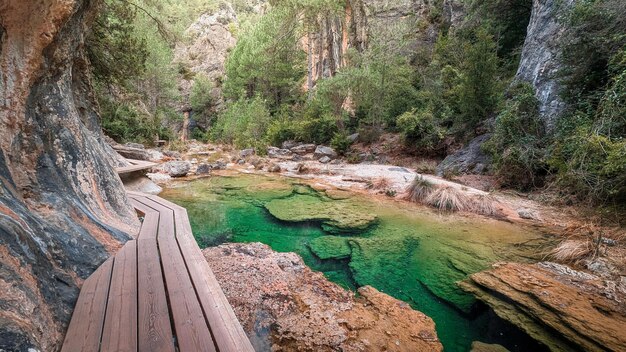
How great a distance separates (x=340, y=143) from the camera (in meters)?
14.3

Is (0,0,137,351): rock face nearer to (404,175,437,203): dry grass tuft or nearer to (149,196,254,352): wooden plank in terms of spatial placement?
(149,196,254,352): wooden plank

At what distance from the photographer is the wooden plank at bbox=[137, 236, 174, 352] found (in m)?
1.60

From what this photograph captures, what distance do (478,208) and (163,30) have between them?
29.0ft

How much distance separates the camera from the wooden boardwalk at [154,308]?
1604mm

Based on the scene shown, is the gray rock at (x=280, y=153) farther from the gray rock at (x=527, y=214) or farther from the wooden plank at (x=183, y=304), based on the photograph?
the wooden plank at (x=183, y=304)

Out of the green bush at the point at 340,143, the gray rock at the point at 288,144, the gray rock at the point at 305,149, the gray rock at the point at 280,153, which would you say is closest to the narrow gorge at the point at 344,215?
the green bush at the point at 340,143

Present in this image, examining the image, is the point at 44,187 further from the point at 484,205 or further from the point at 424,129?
the point at 424,129

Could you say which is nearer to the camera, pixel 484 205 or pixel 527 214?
pixel 527 214

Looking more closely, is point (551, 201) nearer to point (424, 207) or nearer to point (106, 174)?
point (424, 207)

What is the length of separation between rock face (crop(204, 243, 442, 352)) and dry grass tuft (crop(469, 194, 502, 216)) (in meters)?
4.65

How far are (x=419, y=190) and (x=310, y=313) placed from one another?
19.2ft

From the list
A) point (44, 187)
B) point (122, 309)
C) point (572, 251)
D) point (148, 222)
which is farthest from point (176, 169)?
point (572, 251)

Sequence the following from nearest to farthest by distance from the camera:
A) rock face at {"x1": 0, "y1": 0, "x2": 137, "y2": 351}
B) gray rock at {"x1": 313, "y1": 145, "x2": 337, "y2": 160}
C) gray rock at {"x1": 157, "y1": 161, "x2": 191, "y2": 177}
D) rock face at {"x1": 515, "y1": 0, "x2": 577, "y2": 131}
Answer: rock face at {"x1": 0, "y1": 0, "x2": 137, "y2": 351} → rock face at {"x1": 515, "y1": 0, "x2": 577, "y2": 131} → gray rock at {"x1": 157, "y1": 161, "x2": 191, "y2": 177} → gray rock at {"x1": 313, "y1": 145, "x2": 337, "y2": 160}

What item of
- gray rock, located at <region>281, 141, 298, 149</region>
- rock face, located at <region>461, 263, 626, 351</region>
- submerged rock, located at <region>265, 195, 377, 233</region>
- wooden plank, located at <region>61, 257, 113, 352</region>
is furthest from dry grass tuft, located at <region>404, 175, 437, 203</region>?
gray rock, located at <region>281, 141, 298, 149</region>
